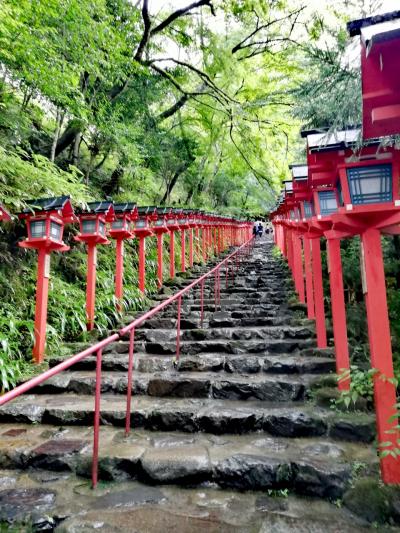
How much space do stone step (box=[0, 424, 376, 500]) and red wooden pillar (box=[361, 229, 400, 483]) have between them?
0.26 metres

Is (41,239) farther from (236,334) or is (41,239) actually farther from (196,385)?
(236,334)

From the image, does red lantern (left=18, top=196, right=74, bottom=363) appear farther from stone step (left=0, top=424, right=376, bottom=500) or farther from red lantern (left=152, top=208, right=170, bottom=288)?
red lantern (left=152, top=208, right=170, bottom=288)

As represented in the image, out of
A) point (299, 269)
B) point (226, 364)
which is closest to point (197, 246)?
point (299, 269)

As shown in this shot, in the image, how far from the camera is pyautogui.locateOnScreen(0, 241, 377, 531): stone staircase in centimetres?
279

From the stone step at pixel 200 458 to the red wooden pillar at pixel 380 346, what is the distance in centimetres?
26

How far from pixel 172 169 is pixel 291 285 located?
8153 millimetres

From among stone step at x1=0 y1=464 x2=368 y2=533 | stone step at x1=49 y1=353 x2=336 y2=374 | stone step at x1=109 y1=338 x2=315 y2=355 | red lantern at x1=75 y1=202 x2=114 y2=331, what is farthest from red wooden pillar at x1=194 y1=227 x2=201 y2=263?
stone step at x1=0 y1=464 x2=368 y2=533

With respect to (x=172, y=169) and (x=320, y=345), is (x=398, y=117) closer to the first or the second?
(x=320, y=345)

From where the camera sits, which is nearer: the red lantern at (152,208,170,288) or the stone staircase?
the stone staircase

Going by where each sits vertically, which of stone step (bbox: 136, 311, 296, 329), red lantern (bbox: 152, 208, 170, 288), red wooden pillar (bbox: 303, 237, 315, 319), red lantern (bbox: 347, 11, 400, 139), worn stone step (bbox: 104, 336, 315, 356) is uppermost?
red lantern (bbox: 152, 208, 170, 288)

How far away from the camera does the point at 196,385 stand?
428 centimetres

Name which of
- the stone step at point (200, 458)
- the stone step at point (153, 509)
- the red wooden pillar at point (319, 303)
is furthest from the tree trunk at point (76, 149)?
the stone step at point (153, 509)

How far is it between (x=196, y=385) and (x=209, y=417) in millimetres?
758

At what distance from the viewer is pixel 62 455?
9.96ft
